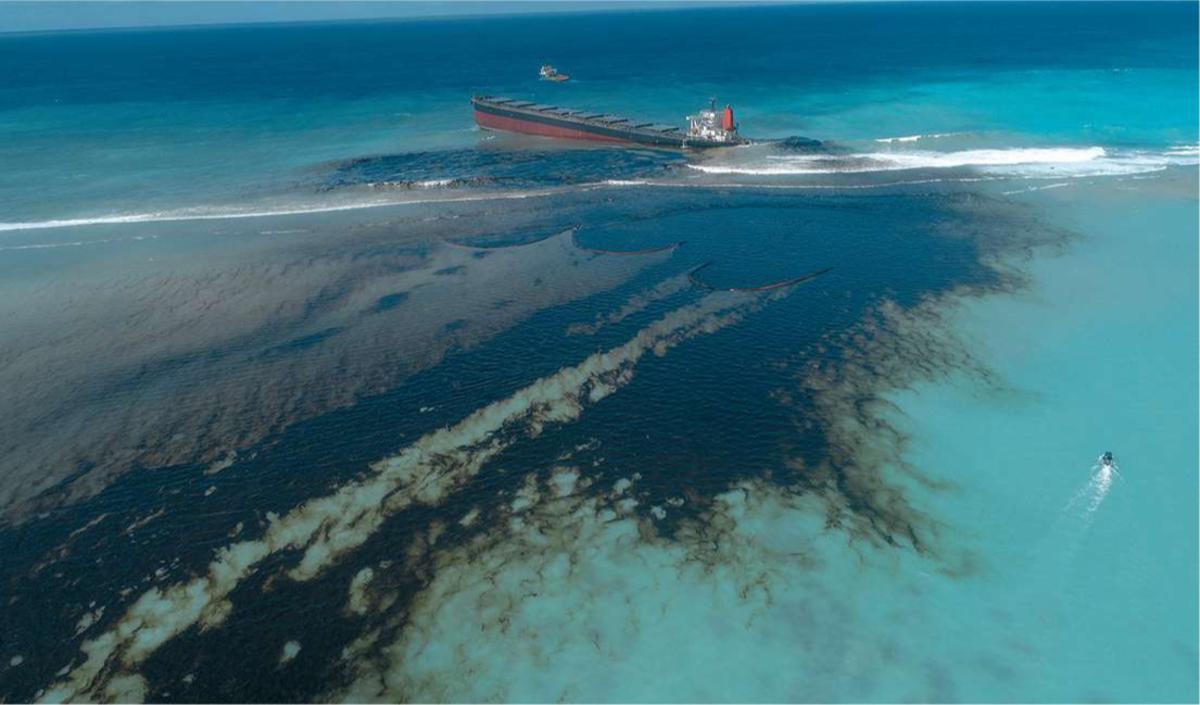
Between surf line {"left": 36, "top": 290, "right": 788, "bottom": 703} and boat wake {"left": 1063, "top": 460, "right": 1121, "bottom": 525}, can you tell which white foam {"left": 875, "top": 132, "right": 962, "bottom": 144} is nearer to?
surf line {"left": 36, "top": 290, "right": 788, "bottom": 703}

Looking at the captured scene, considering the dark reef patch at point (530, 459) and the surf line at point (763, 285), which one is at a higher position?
the surf line at point (763, 285)

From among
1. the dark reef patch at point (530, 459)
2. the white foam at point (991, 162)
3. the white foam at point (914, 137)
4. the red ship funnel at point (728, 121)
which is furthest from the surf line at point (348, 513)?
the white foam at point (914, 137)

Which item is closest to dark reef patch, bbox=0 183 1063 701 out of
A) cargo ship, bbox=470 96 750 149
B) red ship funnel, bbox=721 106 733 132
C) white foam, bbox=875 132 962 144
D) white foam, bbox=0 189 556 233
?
white foam, bbox=0 189 556 233

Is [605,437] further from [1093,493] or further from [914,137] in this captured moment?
[914,137]

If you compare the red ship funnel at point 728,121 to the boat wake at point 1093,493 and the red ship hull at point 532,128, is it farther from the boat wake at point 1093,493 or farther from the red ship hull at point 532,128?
the boat wake at point 1093,493

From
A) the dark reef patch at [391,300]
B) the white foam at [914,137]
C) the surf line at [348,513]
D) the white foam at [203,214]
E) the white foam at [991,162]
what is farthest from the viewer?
the white foam at [914,137]

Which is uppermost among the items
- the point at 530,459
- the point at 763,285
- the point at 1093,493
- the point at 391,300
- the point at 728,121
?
the point at 728,121

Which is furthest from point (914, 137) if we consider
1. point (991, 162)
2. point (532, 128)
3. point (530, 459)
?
point (530, 459)
